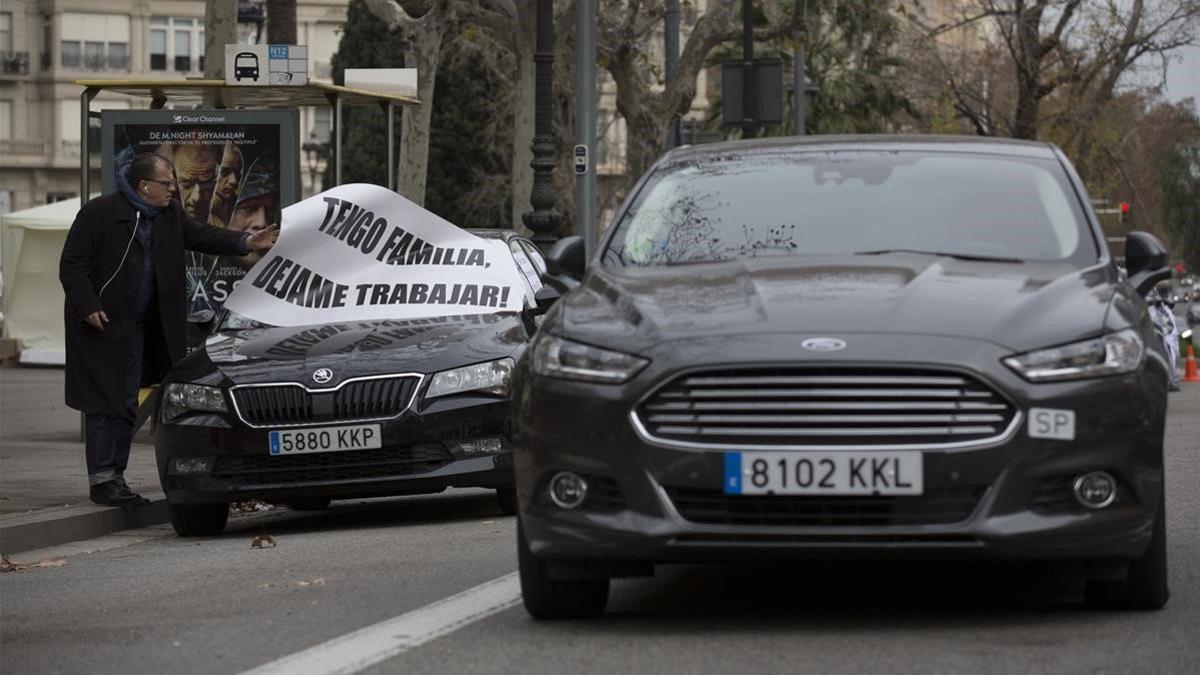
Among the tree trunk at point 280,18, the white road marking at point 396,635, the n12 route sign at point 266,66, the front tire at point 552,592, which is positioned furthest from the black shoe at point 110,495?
the tree trunk at point 280,18

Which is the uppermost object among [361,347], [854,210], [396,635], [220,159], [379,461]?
[854,210]

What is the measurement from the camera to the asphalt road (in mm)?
6426

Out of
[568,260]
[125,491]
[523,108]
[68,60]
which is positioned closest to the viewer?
[568,260]

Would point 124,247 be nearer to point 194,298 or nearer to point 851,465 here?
point 194,298

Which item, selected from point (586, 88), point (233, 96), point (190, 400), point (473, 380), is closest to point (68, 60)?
point (586, 88)

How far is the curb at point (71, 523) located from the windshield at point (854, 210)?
13.5ft

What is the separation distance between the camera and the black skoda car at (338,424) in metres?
11.0

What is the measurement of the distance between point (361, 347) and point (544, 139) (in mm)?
11168

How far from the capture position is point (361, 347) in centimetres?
1145

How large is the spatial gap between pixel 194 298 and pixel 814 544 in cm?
1185

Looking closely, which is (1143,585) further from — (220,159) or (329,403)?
(220,159)

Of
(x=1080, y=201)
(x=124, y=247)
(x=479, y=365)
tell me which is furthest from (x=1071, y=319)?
(x=124, y=247)

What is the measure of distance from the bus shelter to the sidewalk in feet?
6.62

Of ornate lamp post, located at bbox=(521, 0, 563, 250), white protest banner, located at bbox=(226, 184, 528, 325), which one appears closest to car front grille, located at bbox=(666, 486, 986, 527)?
white protest banner, located at bbox=(226, 184, 528, 325)
